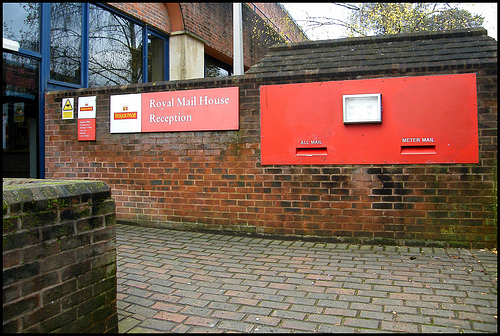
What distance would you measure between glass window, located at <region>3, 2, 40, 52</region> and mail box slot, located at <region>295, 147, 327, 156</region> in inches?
210

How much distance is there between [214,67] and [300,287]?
1031 centimetres

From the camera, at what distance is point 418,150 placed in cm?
524

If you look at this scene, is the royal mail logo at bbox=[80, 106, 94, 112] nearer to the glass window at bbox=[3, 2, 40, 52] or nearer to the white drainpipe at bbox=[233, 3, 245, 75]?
the glass window at bbox=[3, 2, 40, 52]

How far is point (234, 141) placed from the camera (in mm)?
5902

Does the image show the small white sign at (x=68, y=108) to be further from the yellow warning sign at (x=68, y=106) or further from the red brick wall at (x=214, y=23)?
the red brick wall at (x=214, y=23)

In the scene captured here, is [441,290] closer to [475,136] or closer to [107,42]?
[475,136]

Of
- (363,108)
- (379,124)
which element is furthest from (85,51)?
(379,124)

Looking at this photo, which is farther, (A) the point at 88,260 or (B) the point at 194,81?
(B) the point at 194,81

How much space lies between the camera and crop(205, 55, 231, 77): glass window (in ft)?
40.9

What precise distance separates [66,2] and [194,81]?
13.2ft

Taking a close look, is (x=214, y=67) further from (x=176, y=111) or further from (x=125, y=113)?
(x=176, y=111)

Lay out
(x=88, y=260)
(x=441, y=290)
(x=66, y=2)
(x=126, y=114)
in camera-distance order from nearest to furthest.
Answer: (x=88, y=260) → (x=441, y=290) → (x=126, y=114) → (x=66, y=2)

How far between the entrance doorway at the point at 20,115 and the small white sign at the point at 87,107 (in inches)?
42.5

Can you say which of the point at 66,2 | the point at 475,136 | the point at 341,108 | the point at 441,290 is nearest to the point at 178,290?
the point at 441,290
